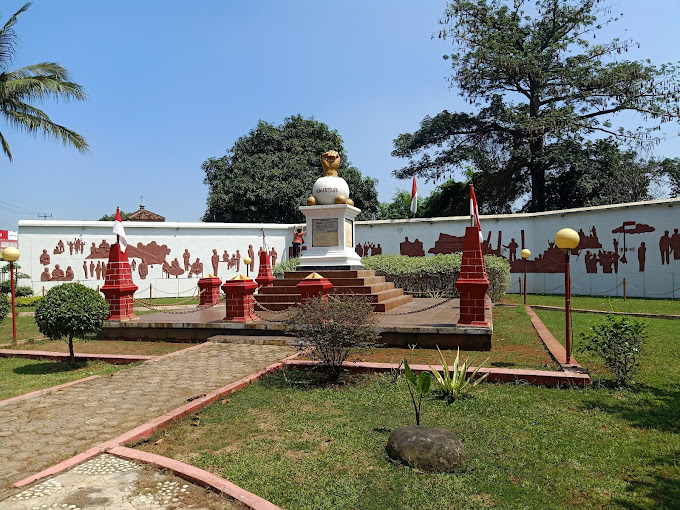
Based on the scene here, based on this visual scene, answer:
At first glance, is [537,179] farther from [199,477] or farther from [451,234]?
[199,477]

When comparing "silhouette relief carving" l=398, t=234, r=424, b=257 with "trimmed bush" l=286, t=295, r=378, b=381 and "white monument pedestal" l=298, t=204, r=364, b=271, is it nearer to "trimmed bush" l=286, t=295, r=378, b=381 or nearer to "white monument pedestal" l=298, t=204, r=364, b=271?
"white monument pedestal" l=298, t=204, r=364, b=271

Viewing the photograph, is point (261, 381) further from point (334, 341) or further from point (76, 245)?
Answer: point (76, 245)

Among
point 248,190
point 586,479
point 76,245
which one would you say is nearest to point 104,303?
point 586,479

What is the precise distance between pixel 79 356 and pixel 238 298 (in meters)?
2.75

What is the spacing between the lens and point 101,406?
487cm

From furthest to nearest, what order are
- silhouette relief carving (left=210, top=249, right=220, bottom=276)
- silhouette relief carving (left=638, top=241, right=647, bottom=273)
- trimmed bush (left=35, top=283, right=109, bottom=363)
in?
silhouette relief carving (left=210, top=249, right=220, bottom=276) < silhouette relief carving (left=638, top=241, right=647, bottom=273) < trimmed bush (left=35, top=283, right=109, bottom=363)

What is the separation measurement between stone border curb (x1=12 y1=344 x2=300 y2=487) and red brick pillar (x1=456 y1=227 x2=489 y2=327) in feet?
11.7

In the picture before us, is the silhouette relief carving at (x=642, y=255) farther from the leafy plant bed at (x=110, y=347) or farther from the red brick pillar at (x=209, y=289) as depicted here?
the leafy plant bed at (x=110, y=347)

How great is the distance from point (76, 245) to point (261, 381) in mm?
16499

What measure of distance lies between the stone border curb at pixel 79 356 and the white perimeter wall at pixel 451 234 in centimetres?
1177

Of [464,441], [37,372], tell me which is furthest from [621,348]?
[37,372]

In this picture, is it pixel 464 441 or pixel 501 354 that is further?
pixel 501 354

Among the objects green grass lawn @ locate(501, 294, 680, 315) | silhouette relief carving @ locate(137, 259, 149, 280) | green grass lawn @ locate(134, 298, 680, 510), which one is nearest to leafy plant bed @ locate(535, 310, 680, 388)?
green grass lawn @ locate(134, 298, 680, 510)

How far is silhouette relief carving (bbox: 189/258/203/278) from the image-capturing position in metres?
20.4
